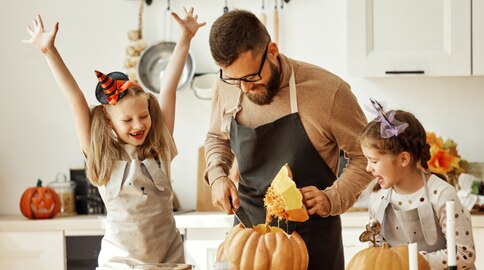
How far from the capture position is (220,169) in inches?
96.5

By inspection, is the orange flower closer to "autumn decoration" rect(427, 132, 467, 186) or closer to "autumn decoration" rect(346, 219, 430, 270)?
"autumn decoration" rect(427, 132, 467, 186)

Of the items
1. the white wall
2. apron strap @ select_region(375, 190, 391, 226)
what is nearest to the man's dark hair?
apron strap @ select_region(375, 190, 391, 226)

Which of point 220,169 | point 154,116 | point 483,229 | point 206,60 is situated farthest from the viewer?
point 206,60

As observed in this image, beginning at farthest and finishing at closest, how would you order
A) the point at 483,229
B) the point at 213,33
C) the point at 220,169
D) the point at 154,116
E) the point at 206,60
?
the point at 206,60, the point at 483,229, the point at 154,116, the point at 220,169, the point at 213,33

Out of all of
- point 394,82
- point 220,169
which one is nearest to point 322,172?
point 220,169

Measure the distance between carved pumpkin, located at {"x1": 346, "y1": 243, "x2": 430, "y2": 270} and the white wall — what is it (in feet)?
7.91

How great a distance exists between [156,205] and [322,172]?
494 millimetres

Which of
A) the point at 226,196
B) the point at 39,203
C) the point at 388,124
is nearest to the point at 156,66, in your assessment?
the point at 39,203

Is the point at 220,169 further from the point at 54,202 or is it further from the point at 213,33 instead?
the point at 54,202

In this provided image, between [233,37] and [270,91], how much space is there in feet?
0.96

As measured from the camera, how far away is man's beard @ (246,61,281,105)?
7.80 feet

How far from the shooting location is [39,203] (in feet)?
13.4

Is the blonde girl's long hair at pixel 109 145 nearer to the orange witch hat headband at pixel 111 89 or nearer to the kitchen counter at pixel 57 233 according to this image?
the orange witch hat headband at pixel 111 89

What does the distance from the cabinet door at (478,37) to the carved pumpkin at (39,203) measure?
2.08 meters
